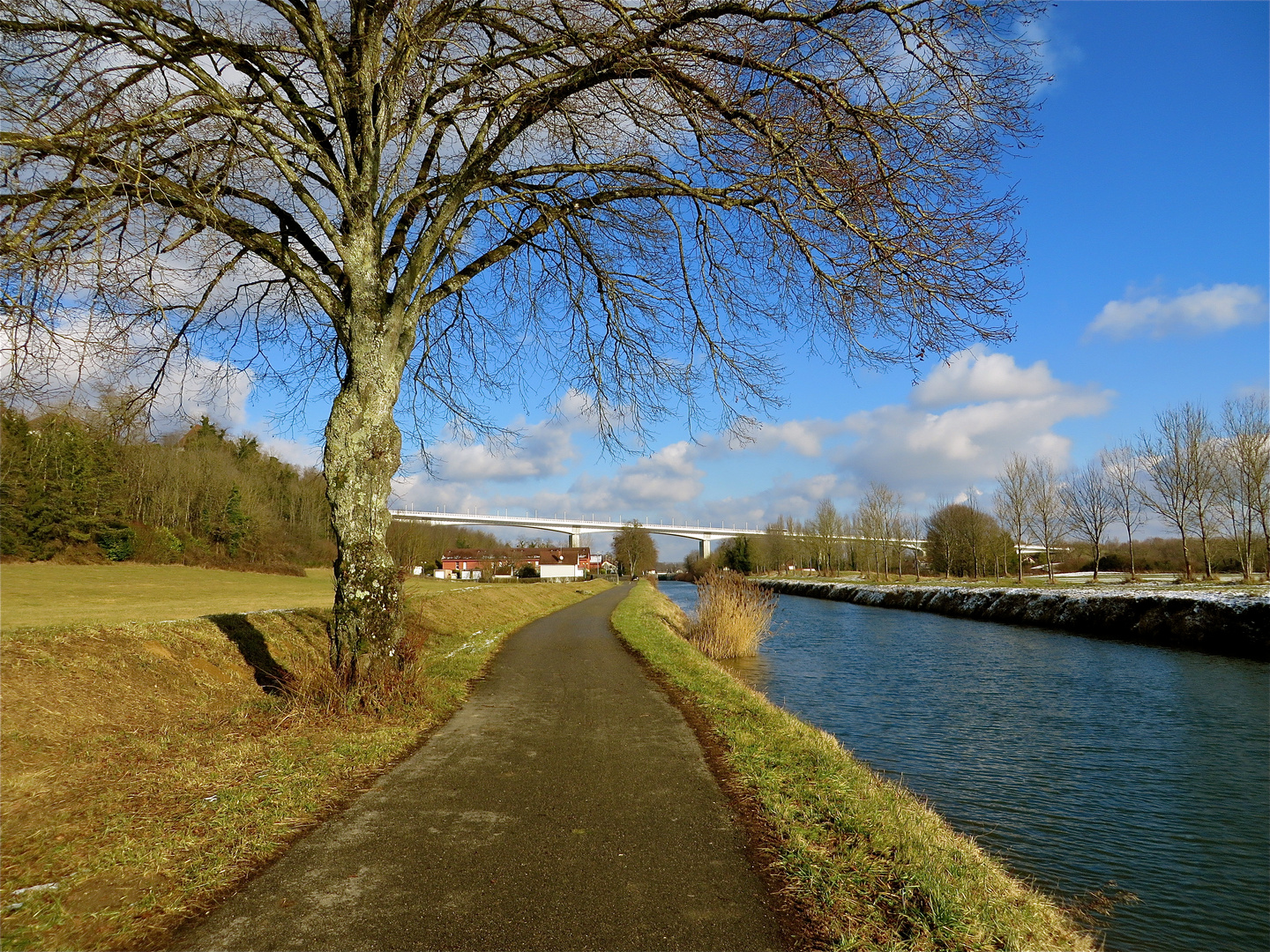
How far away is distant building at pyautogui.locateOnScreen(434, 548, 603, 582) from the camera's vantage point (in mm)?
86062

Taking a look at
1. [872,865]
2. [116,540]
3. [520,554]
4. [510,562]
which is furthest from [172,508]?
[520,554]

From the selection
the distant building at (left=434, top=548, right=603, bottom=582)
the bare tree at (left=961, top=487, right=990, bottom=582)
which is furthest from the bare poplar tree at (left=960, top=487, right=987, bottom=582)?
the distant building at (left=434, top=548, right=603, bottom=582)

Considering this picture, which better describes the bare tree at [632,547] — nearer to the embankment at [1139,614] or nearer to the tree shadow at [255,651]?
the embankment at [1139,614]

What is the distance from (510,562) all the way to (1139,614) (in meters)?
73.5

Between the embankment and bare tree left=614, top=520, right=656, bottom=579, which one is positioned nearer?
the embankment

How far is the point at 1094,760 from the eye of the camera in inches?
361

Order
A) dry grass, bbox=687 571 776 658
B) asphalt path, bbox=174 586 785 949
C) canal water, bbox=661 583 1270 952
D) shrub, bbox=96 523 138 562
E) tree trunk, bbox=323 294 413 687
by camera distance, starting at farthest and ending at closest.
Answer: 1. shrub, bbox=96 523 138 562
2. dry grass, bbox=687 571 776 658
3. tree trunk, bbox=323 294 413 687
4. canal water, bbox=661 583 1270 952
5. asphalt path, bbox=174 586 785 949

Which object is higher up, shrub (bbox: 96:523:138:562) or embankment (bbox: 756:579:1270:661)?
shrub (bbox: 96:523:138:562)

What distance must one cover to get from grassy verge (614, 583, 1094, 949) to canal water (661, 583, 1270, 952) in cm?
153

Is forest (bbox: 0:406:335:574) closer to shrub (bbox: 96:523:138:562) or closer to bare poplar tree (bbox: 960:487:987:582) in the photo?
shrub (bbox: 96:523:138:562)

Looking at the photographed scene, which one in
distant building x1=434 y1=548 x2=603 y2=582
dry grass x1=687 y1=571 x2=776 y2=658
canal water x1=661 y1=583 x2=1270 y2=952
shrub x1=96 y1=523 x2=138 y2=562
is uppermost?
shrub x1=96 y1=523 x2=138 y2=562

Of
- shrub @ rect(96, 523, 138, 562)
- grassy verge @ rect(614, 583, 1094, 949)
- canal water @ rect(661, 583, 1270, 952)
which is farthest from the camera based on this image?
shrub @ rect(96, 523, 138, 562)

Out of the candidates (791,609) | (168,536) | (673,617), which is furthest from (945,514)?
(168,536)

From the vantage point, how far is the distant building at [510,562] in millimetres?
86062
